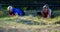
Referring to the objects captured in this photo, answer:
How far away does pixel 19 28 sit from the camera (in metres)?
7.21

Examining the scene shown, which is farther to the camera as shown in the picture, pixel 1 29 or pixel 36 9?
pixel 36 9

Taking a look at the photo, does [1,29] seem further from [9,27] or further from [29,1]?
[29,1]

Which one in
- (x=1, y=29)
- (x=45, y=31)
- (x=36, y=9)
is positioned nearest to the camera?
(x=45, y=31)

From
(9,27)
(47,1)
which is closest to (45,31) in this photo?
(9,27)

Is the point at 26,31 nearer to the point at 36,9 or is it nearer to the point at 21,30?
the point at 21,30

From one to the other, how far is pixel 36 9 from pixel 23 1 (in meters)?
1.15

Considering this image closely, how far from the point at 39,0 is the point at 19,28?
6.60 metres

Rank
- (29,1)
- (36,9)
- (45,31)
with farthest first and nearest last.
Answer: (29,1) → (36,9) → (45,31)

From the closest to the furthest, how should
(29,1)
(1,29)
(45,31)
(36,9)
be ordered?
(45,31)
(1,29)
(36,9)
(29,1)

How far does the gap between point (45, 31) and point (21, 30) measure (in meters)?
0.71

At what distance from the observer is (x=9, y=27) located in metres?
7.45

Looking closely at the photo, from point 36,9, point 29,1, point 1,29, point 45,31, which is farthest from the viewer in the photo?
point 29,1

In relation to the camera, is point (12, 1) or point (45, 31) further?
point (12, 1)

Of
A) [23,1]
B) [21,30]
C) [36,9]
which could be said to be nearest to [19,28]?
[21,30]
